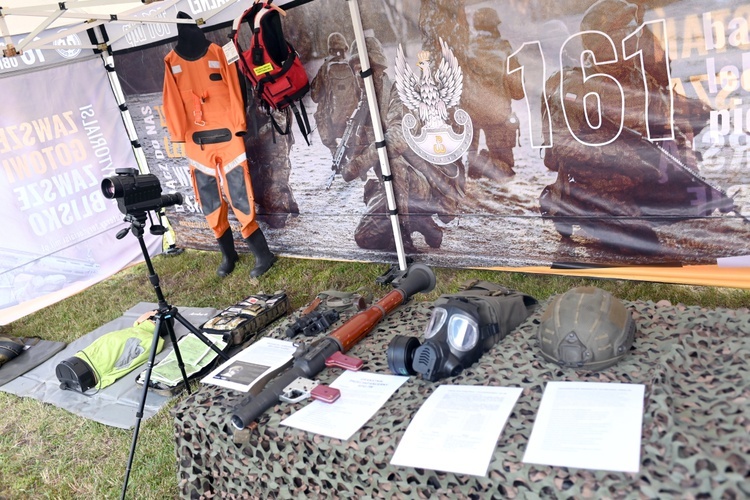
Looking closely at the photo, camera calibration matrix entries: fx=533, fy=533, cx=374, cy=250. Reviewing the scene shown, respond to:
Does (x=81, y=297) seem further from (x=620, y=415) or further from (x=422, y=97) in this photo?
(x=620, y=415)

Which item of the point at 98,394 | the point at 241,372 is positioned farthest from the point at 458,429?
the point at 98,394

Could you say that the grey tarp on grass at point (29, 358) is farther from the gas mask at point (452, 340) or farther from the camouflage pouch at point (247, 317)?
the gas mask at point (452, 340)

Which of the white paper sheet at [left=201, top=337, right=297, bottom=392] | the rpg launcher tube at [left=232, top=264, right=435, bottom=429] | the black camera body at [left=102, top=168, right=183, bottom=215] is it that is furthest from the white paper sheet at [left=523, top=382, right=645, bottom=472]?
the black camera body at [left=102, top=168, right=183, bottom=215]

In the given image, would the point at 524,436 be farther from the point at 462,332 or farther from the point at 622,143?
the point at 622,143

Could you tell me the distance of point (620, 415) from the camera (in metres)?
1.44

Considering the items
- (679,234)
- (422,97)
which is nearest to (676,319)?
(679,234)

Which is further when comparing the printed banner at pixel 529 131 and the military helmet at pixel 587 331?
the printed banner at pixel 529 131

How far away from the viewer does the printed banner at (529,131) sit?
2705 mm

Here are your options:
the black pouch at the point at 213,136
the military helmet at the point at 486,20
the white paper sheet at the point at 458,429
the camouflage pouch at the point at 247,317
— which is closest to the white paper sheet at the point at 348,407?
the white paper sheet at the point at 458,429

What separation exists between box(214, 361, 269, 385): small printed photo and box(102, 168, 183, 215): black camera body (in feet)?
2.91

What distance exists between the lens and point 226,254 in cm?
472

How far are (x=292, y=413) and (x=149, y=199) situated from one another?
1334mm

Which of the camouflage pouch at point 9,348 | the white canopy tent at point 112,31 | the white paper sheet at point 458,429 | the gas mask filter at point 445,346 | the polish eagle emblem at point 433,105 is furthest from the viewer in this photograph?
the camouflage pouch at point 9,348

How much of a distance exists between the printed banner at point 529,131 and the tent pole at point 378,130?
115 mm
